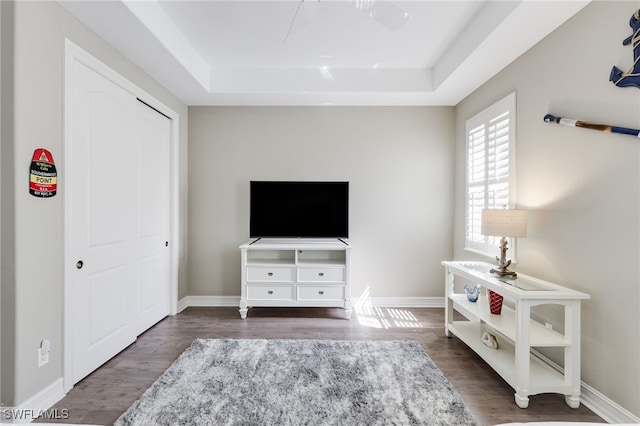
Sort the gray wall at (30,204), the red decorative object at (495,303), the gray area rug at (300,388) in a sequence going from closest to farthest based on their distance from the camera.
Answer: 1. the gray wall at (30,204)
2. the gray area rug at (300,388)
3. the red decorative object at (495,303)

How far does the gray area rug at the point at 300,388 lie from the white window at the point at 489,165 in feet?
4.88

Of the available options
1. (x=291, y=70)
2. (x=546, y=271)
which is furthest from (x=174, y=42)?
(x=546, y=271)

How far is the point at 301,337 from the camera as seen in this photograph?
2.80m

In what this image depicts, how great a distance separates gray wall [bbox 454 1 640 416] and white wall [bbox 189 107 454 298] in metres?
1.30

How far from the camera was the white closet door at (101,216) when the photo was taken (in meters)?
2.02

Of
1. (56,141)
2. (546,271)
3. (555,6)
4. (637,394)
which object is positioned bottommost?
(637,394)

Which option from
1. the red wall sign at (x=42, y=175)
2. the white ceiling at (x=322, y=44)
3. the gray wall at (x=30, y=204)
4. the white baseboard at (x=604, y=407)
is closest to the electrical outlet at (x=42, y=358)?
the gray wall at (x=30, y=204)

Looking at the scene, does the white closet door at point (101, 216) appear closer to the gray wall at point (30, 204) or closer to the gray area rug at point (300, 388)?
the gray wall at point (30, 204)

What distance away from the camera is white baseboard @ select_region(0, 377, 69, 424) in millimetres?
1601

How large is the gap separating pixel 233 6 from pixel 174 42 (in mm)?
637

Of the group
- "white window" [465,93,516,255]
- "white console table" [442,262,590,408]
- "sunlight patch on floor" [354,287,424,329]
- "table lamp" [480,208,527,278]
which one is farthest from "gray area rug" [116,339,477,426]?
"white window" [465,93,516,255]

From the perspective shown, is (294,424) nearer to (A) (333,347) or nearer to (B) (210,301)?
(A) (333,347)

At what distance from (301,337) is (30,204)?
2248 millimetres

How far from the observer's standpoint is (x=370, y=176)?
368 centimetres
